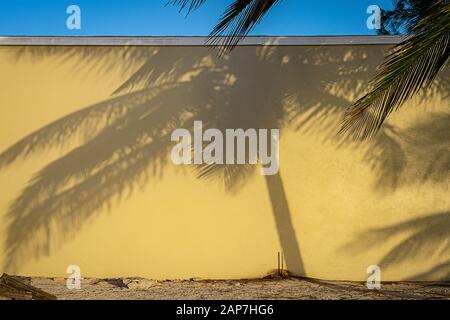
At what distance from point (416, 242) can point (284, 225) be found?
229 cm

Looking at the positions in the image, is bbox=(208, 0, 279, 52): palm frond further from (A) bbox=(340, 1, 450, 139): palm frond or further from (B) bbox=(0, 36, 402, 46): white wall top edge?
(B) bbox=(0, 36, 402, 46): white wall top edge

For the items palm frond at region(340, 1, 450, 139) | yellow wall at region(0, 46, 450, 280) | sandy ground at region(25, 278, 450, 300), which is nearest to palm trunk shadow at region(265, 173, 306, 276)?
yellow wall at region(0, 46, 450, 280)

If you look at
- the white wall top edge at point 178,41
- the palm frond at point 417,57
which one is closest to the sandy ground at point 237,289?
the palm frond at point 417,57

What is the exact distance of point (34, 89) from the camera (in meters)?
7.46

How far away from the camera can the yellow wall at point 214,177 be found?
24.1 feet

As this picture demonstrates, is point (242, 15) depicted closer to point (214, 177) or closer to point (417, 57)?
point (417, 57)

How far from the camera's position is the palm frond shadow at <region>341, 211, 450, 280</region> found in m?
7.37

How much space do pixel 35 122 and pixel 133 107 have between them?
1714 millimetres

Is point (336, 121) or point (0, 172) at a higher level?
point (336, 121)

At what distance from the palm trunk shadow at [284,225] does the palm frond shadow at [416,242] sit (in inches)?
32.2

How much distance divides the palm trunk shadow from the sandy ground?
9.8 inches

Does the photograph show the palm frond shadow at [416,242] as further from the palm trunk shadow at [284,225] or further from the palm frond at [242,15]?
the palm frond at [242,15]
